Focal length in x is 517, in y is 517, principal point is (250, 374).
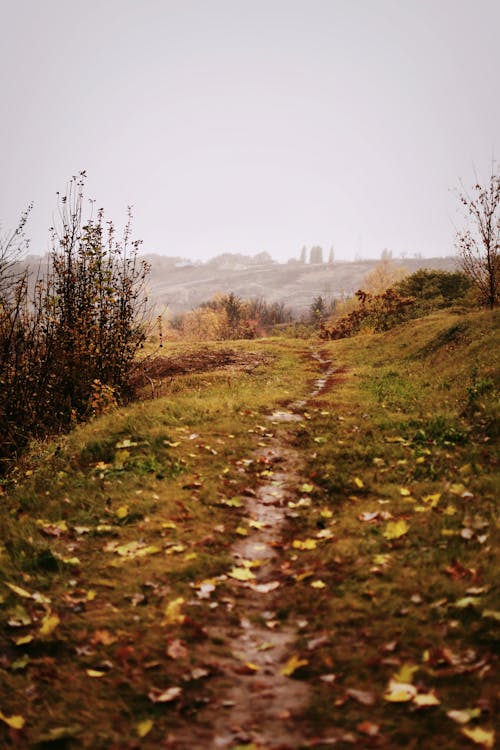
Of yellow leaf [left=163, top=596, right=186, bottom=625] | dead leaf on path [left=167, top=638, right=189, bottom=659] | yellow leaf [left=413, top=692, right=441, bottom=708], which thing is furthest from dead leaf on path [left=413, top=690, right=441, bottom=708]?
yellow leaf [left=163, top=596, right=186, bottom=625]

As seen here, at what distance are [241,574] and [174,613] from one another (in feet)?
2.99

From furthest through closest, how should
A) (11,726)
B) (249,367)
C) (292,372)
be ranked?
1. (249,367)
2. (292,372)
3. (11,726)

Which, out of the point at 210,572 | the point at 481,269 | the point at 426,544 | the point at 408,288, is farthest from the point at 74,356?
the point at 408,288

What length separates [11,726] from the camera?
374 centimetres

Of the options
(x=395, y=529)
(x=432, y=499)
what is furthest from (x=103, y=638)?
(x=432, y=499)

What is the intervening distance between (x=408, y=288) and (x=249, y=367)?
60.4 ft

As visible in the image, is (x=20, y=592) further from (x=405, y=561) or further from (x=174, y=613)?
(x=405, y=561)

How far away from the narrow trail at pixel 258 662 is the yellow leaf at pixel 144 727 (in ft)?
0.68

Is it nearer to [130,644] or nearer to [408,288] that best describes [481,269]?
[408,288]

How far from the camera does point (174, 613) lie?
4.82m

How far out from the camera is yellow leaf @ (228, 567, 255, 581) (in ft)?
17.8

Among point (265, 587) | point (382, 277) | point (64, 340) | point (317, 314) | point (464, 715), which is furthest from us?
point (382, 277)

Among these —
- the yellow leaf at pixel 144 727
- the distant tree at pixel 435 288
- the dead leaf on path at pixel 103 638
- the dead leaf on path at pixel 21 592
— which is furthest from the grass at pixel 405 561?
the distant tree at pixel 435 288

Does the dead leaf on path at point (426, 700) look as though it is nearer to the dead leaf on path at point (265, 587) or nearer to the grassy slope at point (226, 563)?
the grassy slope at point (226, 563)
